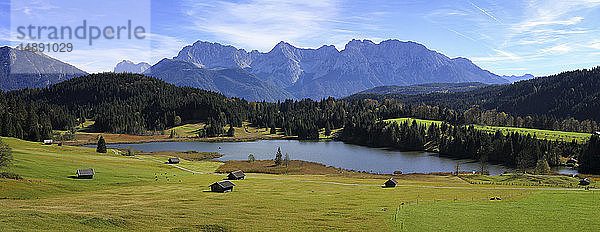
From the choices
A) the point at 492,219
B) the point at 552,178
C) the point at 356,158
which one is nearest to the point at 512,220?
the point at 492,219

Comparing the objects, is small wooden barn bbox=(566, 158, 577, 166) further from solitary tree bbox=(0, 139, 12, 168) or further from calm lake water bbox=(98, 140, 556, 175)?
solitary tree bbox=(0, 139, 12, 168)

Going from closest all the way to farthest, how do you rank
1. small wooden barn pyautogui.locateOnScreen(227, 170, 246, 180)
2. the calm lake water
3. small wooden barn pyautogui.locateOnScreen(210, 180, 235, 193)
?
small wooden barn pyautogui.locateOnScreen(210, 180, 235, 193), small wooden barn pyautogui.locateOnScreen(227, 170, 246, 180), the calm lake water

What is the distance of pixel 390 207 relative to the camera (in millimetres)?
47250

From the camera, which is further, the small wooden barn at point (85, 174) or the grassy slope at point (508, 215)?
the small wooden barn at point (85, 174)

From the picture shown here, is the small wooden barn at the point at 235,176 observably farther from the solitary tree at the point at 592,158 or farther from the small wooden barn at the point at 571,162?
the small wooden barn at the point at 571,162

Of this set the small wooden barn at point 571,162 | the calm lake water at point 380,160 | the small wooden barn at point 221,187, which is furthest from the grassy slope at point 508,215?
the small wooden barn at point 571,162

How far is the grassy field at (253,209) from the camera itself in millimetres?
32625

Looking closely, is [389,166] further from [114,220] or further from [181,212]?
[114,220]

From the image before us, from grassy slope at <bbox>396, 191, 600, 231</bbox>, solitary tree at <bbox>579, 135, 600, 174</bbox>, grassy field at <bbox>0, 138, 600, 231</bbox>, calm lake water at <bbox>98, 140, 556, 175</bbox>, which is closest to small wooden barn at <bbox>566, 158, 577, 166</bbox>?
calm lake water at <bbox>98, 140, 556, 175</bbox>

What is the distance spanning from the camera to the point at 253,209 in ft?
146

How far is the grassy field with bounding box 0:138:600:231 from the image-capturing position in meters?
32.6

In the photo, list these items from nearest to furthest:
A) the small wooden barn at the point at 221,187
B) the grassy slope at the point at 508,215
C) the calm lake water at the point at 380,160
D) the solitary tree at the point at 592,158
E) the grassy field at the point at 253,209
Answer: the grassy field at the point at 253,209 < the grassy slope at the point at 508,215 < the small wooden barn at the point at 221,187 < the solitary tree at the point at 592,158 < the calm lake water at the point at 380,160

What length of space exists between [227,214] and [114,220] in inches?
470

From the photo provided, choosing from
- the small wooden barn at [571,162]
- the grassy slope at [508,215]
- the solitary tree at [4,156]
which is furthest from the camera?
the small wooden barn at [571,162]
